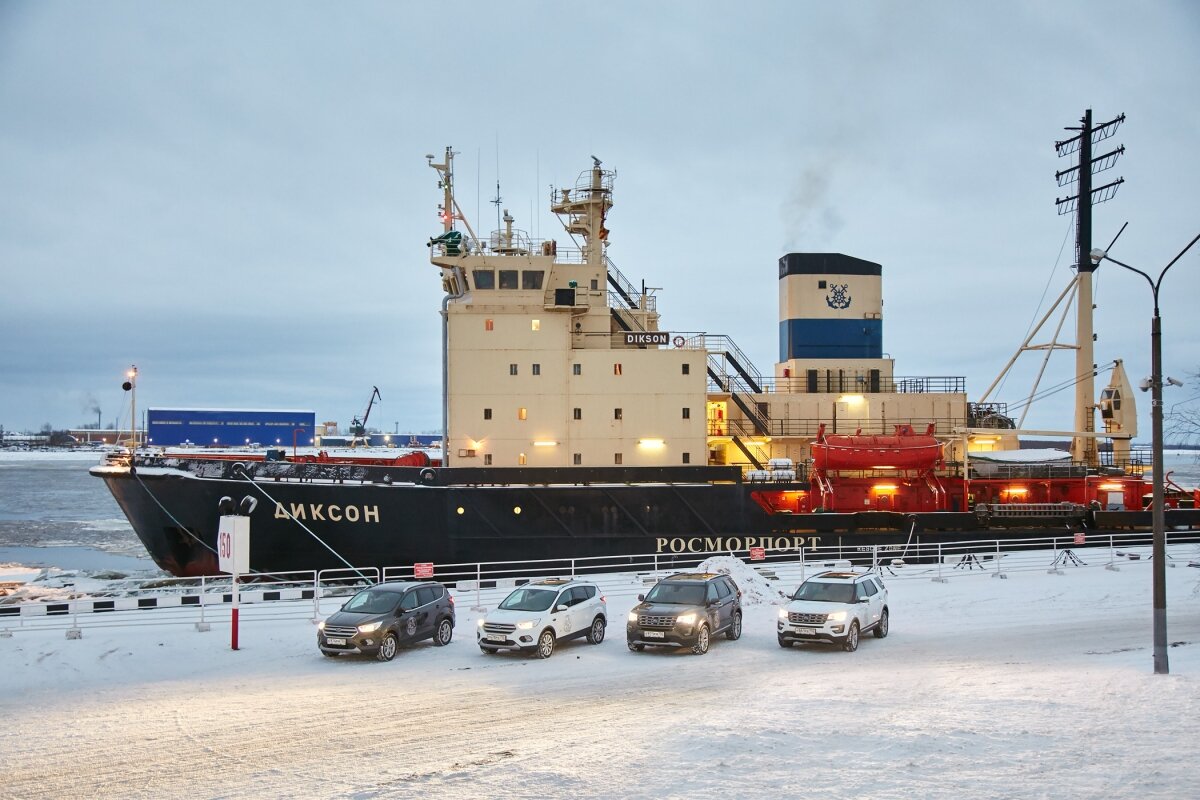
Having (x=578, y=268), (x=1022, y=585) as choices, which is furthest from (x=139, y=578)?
(x=1022, y=585)

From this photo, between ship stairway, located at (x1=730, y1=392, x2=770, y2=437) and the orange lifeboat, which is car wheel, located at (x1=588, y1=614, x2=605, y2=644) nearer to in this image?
the orange lifeboat

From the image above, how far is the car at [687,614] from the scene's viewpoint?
13.9 m

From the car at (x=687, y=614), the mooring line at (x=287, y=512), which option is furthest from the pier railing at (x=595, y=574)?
the car at (x=687, y=614)

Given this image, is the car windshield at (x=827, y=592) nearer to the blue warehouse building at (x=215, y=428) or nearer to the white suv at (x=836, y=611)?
the white suv at (x=836, y=611)

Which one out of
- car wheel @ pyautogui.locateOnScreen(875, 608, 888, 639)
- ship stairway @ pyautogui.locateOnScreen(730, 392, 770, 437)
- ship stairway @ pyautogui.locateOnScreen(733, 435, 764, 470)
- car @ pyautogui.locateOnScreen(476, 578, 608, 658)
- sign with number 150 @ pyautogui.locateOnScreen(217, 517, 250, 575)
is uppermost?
ship stairway @ pyautogui.locateOnScreen(730, 392, 770, 437)

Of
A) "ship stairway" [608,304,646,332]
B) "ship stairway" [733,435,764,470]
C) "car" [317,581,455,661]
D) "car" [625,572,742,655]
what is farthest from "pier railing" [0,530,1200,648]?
"ship stairway" [608,304,646,332]

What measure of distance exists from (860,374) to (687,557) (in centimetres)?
941

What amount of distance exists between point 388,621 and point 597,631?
3.50m

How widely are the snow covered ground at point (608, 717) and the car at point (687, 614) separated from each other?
32 cm

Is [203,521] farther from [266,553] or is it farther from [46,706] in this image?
[46,706]

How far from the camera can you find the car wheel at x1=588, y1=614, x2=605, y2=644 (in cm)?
1506

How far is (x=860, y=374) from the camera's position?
96.0 ft

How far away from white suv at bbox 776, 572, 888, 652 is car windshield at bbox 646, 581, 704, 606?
1339mm

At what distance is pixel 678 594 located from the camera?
14898 millimetres
